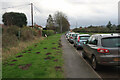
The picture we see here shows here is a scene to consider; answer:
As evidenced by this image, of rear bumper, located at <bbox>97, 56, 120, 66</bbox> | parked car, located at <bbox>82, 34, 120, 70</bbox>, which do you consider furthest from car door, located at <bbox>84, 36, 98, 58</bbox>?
rear bumper, located at <bbox>97, 56, 120, 66</bbox>

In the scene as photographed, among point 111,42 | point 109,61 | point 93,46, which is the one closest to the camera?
point 109,61

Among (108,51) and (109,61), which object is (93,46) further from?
(109,61)

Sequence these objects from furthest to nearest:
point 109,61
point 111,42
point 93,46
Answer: point 93,46, point 111,42, point 109,61

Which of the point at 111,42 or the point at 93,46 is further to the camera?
the point at 93,46

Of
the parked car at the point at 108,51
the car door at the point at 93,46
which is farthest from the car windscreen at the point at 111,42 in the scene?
the car door at the point at 93,46

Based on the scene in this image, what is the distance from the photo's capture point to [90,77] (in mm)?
5340

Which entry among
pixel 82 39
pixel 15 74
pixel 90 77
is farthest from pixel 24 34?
pixel 90 77

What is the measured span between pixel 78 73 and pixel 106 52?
153 cm

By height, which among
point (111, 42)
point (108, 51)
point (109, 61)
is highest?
point (111, 42)

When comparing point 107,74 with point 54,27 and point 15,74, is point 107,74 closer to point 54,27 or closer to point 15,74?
point 15,74

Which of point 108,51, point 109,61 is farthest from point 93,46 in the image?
point 109,61

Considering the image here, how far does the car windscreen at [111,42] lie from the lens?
5746 millimetres

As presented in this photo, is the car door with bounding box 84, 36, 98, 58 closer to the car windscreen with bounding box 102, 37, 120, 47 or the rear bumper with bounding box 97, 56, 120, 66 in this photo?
the car windscreen with bounding box 102, 37, 120, 47

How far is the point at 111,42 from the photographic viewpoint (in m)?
5.82
